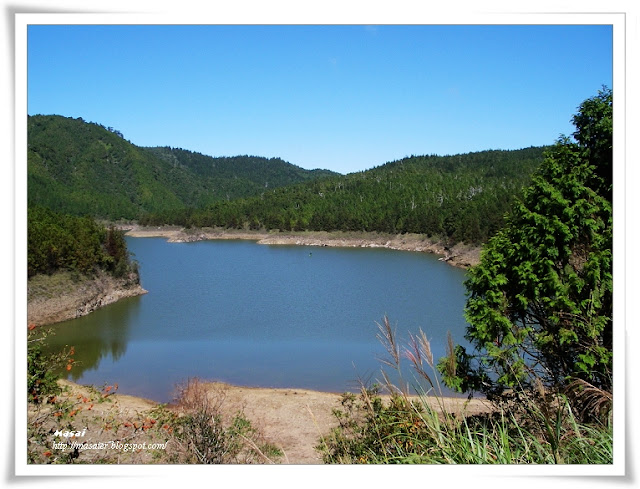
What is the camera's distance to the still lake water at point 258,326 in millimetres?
10617

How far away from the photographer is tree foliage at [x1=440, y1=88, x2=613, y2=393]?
16.9 ft

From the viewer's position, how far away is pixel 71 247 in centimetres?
1569

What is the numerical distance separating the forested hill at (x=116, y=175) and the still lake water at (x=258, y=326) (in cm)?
1104

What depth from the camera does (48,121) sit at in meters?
64.0

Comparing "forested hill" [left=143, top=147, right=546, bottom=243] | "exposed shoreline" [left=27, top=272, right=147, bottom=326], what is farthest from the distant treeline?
"forested hill" [left=143, top=147, right=546, bottom=243]

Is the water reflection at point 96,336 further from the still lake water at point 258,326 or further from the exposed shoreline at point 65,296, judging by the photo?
the exposed shoreline at point 65,296

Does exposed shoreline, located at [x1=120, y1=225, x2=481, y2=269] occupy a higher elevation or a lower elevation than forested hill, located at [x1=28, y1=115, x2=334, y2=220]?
lower

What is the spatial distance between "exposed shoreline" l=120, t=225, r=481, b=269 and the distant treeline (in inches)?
781

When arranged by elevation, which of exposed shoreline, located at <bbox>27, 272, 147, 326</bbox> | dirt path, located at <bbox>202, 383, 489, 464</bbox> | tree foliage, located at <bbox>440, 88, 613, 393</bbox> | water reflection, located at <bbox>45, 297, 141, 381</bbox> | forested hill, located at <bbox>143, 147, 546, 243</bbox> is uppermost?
forested hill, located at <bbox>143, 147, 546, 243</bbox>

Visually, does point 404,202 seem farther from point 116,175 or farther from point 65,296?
point 65,296

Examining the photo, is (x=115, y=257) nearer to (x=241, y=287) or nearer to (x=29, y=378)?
(x=241, y=287)

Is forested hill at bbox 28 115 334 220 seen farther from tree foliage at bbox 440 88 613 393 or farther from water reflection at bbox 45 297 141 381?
tree foliage at bbox 440 88 613 393

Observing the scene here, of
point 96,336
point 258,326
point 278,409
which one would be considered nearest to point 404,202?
point 258,326
